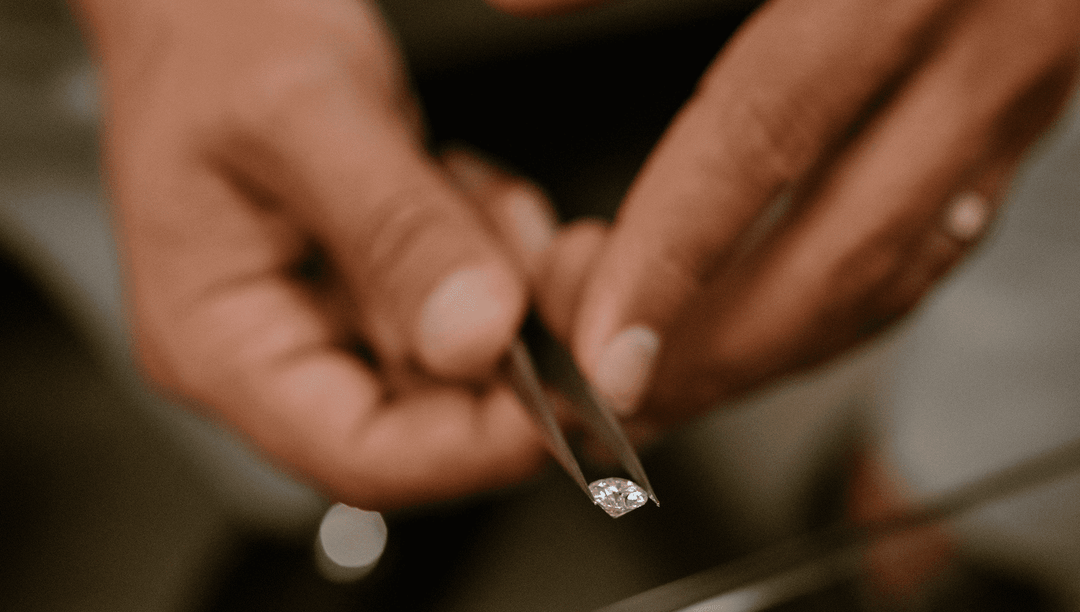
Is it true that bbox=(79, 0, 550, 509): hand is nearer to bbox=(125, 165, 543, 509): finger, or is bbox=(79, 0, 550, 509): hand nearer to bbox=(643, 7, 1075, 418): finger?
bbox=(125, 165, 543, 509): finger

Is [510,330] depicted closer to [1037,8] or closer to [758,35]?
[758,35]

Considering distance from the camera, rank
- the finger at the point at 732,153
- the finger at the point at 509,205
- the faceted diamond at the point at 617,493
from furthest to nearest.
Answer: the finger at the point at 509,205 → the finger at the point at 732,153 → the faceted diamond at the point at 617,493

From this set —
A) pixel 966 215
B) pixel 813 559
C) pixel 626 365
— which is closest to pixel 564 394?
pixel 626 365

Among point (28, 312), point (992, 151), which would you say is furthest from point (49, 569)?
point (992, 151)

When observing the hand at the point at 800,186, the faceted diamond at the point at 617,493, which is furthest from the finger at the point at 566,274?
the faceted diamond at the point at 617,493

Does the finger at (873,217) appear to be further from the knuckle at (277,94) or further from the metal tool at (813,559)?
the knuckle at (277,94)

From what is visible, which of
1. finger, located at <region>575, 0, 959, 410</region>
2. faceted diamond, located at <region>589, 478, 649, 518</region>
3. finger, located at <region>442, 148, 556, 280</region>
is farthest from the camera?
finger, located at <region>442, 148, 556, 280</region>

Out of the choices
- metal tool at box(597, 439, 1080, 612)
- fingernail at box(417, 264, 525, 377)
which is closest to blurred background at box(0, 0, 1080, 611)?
metal tool at box(597, 439, 1080, 612)
